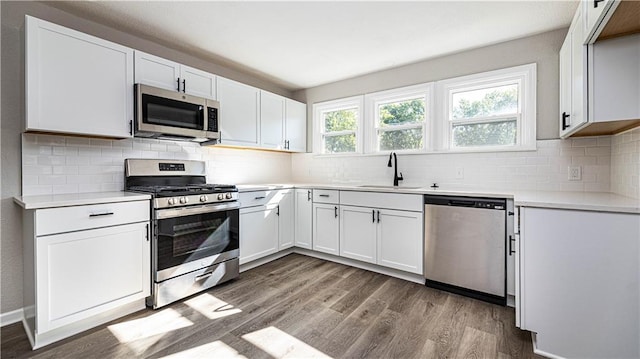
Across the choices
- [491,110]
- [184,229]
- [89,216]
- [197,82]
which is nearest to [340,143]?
[491,110]

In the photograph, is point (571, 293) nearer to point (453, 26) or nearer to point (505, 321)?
point (505, 321)

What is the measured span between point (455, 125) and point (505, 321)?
1.98 metres

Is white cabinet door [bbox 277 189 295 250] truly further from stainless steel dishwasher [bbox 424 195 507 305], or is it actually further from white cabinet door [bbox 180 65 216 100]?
stainless steel dishwasher [bbox 424 195 507 305]

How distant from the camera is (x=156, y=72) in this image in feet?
8.24

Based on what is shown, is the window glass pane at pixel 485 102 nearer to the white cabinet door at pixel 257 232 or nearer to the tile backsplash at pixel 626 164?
the tile backsplash at pixel 626 164

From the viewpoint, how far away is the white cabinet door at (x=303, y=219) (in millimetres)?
3512

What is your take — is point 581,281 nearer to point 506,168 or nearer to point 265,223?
point 506,168

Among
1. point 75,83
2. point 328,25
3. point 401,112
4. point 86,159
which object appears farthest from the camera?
point 401,112

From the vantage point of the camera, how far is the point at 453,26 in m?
2.49

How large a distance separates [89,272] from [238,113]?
2.06m

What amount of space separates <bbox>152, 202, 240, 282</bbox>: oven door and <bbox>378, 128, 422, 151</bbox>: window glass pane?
204 cm

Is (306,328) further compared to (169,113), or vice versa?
(169,113)

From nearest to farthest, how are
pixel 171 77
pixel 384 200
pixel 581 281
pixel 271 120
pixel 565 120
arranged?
pixel 581 281 → pixel 565 120 → pixel 171 77 → pixel 384 200 → pixel 271 120

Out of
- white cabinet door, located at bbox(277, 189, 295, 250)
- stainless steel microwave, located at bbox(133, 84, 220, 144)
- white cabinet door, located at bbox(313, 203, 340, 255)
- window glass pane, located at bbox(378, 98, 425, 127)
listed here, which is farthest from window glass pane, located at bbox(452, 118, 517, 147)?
stainless steel microwave, located at bbox(133, 84, 220, 144)
